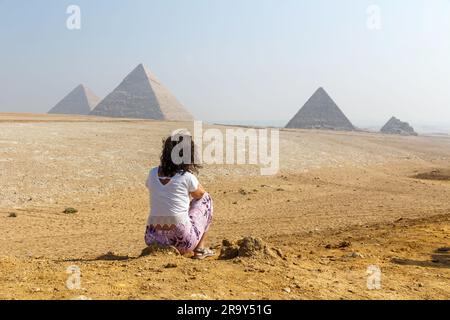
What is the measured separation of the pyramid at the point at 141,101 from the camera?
12294cm

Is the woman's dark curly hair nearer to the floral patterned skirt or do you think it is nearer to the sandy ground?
the floral patterned skirt

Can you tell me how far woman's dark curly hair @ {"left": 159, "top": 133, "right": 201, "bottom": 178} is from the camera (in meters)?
6.50

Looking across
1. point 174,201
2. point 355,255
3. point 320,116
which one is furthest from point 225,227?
point 320,116

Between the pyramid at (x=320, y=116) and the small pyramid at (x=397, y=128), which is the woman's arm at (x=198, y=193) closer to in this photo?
the pyramid at (x=320, y=116)

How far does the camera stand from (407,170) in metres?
32.5

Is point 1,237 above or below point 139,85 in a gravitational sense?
below

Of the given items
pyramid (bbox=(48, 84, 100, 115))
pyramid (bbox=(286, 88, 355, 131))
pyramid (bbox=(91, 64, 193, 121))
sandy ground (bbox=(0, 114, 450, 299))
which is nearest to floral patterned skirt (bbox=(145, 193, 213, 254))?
sandy ground (bbox=(0, 114, 450, 299))

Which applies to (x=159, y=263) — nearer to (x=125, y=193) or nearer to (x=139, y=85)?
(x=125, y=193)

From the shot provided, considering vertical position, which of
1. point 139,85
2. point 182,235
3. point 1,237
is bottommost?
point 1,237

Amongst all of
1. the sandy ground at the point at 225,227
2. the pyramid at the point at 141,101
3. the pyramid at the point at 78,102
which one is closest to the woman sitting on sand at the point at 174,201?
the sandy ground at the point at 225,227

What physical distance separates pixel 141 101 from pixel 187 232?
124 m

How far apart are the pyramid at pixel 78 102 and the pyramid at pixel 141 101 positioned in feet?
58.1
